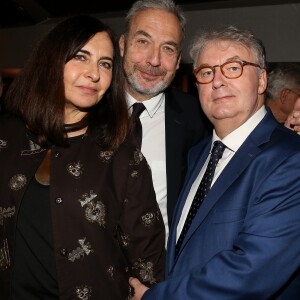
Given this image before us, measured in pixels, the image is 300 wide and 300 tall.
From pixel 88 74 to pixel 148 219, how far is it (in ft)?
2.30

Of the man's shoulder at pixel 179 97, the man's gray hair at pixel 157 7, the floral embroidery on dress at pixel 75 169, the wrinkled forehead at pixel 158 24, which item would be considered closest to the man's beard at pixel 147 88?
the man's shoulder at pixel 179 97

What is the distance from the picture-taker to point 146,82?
2266mm

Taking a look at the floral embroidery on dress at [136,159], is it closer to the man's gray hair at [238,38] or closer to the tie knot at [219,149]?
the tie knot at [219,149]

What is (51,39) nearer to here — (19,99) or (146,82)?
(19,99)

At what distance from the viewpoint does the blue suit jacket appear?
1264mm

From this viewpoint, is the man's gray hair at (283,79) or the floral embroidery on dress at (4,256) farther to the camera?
the man's gray hair at (283,79)

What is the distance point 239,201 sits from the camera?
4.60ft

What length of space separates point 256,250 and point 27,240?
3.03 feet

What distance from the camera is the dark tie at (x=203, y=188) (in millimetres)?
1654

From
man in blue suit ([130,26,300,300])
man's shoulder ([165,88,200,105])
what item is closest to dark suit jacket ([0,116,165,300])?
man in blue suit ([130,26,300,300])

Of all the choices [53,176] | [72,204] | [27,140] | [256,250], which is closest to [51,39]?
[27,140]

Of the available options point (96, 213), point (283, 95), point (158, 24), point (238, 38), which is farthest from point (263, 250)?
point (283, 95)

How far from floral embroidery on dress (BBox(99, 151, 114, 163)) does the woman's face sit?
225 millimetres

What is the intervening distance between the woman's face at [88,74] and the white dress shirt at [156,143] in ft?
1.80
